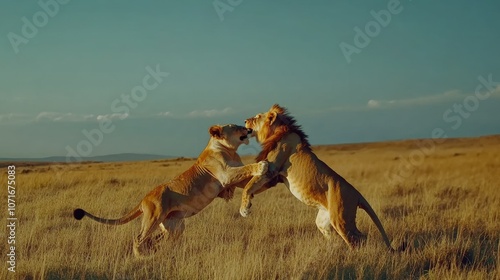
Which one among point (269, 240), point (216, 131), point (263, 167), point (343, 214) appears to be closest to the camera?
point (343, 214)

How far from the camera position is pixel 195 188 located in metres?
7.54

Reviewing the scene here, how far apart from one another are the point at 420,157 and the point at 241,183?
23.9m

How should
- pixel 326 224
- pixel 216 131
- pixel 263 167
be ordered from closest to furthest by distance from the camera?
1. pixel 263 167
2. pixel 326 224
3. pixel 216 131

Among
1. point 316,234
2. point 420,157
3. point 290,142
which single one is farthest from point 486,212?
point 420,157

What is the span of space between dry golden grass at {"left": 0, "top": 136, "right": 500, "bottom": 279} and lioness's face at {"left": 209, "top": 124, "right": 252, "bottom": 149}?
1435 mm

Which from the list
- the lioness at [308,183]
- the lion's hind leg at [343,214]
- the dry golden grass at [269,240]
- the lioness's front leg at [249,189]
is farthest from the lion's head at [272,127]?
the dry golden grass at [269,240]

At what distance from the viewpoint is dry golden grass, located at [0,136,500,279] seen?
672 cm

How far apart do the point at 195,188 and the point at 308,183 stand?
1460mm

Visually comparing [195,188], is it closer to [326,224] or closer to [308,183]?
[308,183]

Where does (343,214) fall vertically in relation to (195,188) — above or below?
below

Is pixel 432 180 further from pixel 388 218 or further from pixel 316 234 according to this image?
pixel 316 234

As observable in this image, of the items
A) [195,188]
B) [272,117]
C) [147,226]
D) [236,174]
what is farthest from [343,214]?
[147,226]

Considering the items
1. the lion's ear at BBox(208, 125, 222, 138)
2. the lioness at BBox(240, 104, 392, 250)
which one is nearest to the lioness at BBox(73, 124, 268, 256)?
the lion's ear at BBox(208, 125, 222, 138)

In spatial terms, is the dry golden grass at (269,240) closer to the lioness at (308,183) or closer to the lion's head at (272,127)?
the lioness at (308,183)
